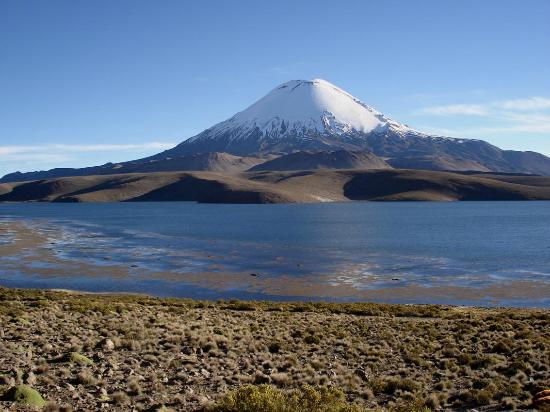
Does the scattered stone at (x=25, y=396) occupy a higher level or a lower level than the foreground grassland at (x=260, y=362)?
higher

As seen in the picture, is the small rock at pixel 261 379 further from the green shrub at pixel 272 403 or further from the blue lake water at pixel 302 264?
the blue lake water at pixel 302 264

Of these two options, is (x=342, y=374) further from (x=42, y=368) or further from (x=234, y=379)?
(x=42, y=368)

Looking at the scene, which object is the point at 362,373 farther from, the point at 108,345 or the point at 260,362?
the point at 108,345

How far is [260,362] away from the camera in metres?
20.1

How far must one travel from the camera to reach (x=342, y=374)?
18.8m

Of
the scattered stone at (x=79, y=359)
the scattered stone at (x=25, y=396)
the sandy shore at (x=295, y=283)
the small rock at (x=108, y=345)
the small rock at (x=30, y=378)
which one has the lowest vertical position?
the sandy shore at (x=295, y=283)

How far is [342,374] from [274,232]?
106 m

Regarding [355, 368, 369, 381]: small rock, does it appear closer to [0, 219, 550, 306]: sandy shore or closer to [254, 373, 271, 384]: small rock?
[254, 373, 271, 384]: small rock

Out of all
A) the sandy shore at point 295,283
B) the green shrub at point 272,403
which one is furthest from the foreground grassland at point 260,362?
the sandy shore at point 295,283

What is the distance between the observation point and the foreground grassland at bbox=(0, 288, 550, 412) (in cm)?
1477

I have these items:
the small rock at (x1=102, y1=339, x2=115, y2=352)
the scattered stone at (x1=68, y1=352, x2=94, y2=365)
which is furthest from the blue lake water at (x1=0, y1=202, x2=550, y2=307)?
the scattered stone at (x1=68, y1=352, x2=94, y2=365)

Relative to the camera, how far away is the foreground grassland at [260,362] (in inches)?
581

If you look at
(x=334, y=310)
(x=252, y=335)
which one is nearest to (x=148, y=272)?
(x=334, y=310)

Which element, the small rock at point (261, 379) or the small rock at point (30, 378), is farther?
the small rock at point (261, 379)
